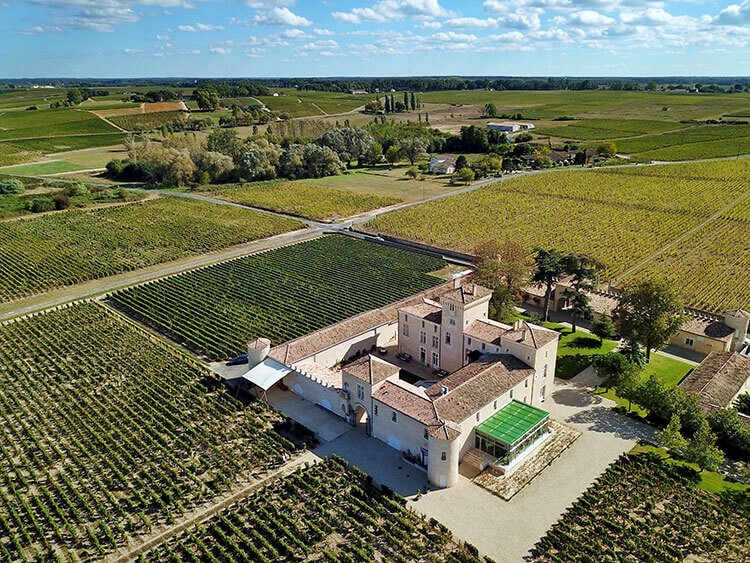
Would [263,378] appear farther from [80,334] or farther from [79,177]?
[79,177]

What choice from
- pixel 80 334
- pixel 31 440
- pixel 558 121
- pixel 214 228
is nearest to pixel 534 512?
pixel 31 440

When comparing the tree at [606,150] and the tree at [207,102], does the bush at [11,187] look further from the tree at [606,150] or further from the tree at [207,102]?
the tree at [606,150]

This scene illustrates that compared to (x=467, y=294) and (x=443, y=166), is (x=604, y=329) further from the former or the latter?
(x=443, y=166)

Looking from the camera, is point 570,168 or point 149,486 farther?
point 570,168

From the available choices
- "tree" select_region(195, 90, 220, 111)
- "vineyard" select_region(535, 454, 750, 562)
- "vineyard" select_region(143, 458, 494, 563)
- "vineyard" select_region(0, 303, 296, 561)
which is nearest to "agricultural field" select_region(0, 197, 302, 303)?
"vineyard" select_region(0, 303, 296, 561)

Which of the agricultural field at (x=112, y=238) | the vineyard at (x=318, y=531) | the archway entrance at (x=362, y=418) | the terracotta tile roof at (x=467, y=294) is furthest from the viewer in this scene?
the agricultural field at (x=112, y=238)

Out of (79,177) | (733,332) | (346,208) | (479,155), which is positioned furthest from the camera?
(479,155)

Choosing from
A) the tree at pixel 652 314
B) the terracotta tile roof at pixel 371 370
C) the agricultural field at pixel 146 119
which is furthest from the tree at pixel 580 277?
the agricultural field at pixel 146 119
